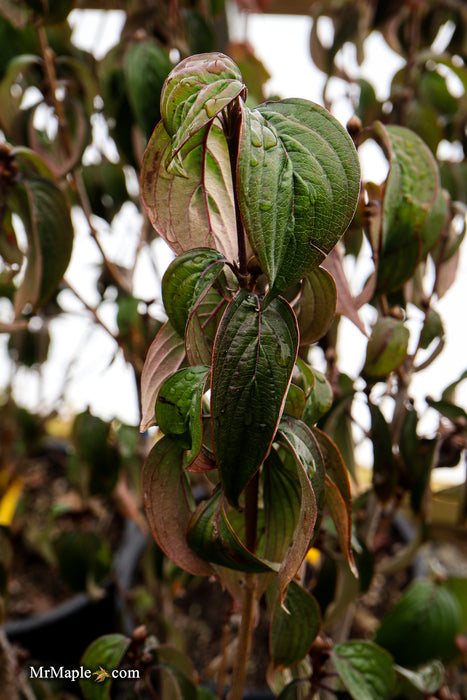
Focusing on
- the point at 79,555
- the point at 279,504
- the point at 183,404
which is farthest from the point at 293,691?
the point at 79,555

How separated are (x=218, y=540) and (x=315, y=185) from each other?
190mm

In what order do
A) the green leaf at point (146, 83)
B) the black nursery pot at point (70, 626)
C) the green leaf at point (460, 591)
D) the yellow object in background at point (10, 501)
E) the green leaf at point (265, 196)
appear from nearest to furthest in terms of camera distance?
the green leaf at point (265, 196)
the green leaf at point (146, 83)
the green leaf at point (460, 591)
the black nursery pot at point (70, 626)
the yellow object in background at point (10, 501)

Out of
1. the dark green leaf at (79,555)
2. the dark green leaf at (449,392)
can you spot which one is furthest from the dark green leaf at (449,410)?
the dark green leaf at (79,555)

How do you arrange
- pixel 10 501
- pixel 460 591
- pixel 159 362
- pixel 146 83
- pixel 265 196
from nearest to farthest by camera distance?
pixel 265 196, pixel 159 362, pixel 146 83, pixel 460 591, pixel 10 501

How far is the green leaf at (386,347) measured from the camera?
0.45 meters

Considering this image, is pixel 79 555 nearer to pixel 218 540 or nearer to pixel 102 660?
pixel 102 660

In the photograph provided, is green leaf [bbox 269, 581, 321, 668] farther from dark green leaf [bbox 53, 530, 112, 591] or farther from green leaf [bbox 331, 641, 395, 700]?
dark green leaf [bbox 53, 530, 112, 591]

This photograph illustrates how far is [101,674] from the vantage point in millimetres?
405

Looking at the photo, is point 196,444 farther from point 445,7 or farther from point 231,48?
point 231,48

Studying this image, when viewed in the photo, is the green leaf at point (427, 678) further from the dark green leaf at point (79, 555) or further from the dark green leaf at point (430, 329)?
the dark green leaf at point (79, 555)

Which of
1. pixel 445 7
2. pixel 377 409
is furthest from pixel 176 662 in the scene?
pixel 445 7

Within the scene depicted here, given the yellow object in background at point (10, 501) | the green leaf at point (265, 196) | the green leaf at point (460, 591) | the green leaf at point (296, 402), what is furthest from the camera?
the yellow object in background at point (10, 501)

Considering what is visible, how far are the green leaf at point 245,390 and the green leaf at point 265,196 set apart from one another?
1.5 inches

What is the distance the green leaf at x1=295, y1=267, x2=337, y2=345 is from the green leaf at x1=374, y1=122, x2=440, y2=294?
0.31 feet
